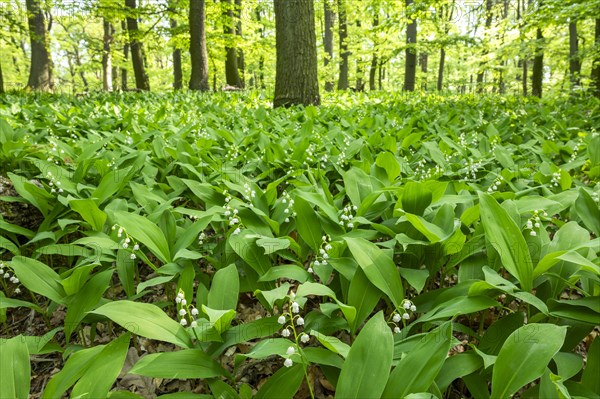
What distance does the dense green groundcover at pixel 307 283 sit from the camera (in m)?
1.26

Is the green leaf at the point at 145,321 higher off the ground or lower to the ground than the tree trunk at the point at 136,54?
lower

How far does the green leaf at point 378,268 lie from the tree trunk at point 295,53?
6.09 meters

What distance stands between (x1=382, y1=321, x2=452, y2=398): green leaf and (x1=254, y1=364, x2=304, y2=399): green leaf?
29 centimetres

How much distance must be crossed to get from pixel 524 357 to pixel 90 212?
2127mm

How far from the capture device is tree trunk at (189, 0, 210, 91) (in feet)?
36.6

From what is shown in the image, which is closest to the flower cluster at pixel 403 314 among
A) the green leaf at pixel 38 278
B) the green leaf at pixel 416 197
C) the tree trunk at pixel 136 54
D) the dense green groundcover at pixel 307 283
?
the dense green groundcover at pixel 307 283

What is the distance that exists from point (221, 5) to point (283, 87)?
6.80m

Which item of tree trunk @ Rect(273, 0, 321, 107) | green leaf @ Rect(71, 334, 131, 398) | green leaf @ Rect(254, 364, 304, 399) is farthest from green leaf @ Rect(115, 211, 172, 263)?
tree trunk @ Rect(273, 0, 321, 107)

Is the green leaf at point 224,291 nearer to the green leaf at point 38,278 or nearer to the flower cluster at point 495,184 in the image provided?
the green leaf at point 38,278

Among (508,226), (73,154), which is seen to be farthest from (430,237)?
(73,154)

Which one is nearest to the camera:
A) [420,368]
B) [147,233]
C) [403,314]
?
[420,368]

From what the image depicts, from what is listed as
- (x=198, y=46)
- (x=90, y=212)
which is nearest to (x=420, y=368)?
(x=90, y=212)

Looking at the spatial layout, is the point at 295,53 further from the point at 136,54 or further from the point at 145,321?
the point at 136,54

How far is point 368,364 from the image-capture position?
118 cm
